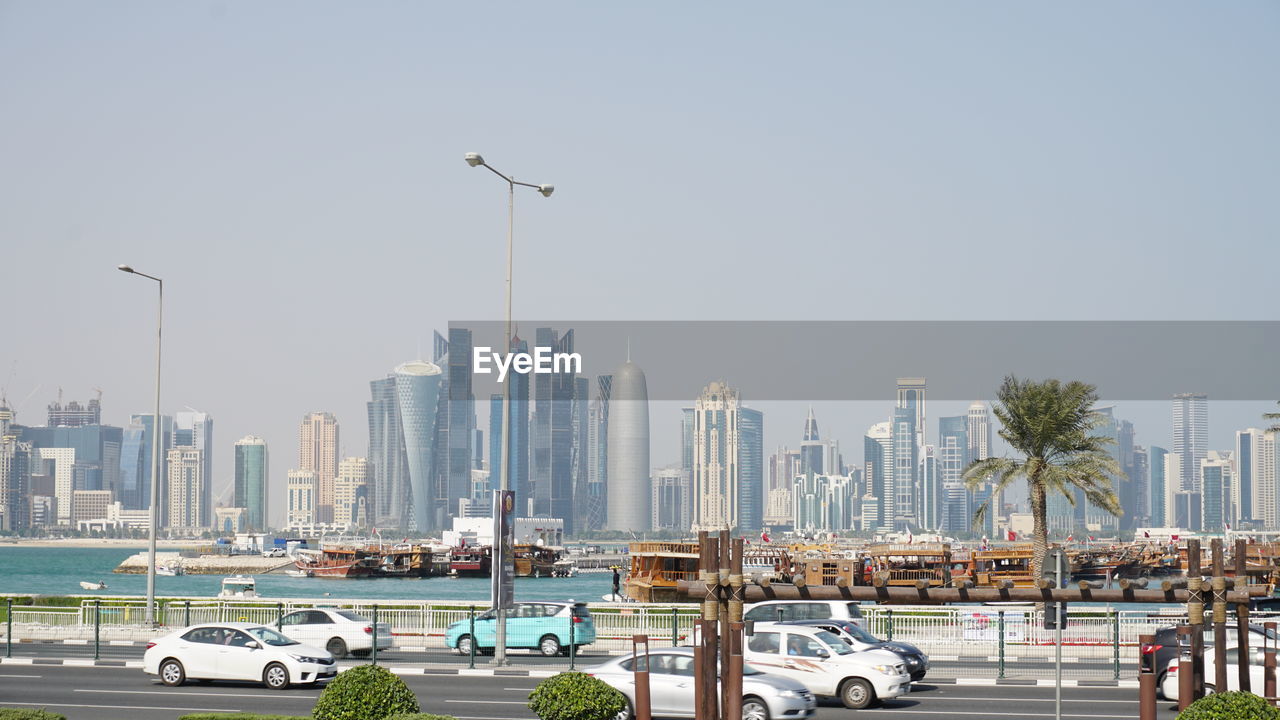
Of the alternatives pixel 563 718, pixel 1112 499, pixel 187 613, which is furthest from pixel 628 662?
pixel 1112 499

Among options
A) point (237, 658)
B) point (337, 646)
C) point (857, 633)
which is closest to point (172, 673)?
point (237, 658)

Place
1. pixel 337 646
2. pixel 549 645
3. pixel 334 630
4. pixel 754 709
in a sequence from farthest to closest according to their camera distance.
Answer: pixel 549 645 → pixel 334 630 → pixel 337 646 → pixel 754 709

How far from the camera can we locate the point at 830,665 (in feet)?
80.4

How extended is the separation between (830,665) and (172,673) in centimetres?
1321

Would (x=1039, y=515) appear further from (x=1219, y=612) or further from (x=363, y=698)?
(x=363, y=698)

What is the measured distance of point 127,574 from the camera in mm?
179375

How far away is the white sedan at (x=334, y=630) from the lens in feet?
107

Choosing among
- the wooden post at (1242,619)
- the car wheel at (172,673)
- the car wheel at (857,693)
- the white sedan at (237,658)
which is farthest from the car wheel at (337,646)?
the wooden post at (1242,619)

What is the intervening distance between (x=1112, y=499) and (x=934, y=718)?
28388 millimetres

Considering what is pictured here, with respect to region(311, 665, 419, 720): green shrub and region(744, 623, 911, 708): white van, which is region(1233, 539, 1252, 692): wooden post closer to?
region(744, 623, 911, 708): white van

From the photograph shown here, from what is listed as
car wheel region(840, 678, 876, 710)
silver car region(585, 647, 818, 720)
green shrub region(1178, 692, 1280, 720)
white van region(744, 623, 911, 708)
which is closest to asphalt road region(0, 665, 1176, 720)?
car wheel region(840, 678, 876, 710)

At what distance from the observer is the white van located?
24.3 metres

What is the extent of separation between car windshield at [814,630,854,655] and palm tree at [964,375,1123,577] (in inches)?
884

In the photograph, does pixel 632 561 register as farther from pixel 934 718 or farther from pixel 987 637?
pixel 934 718
